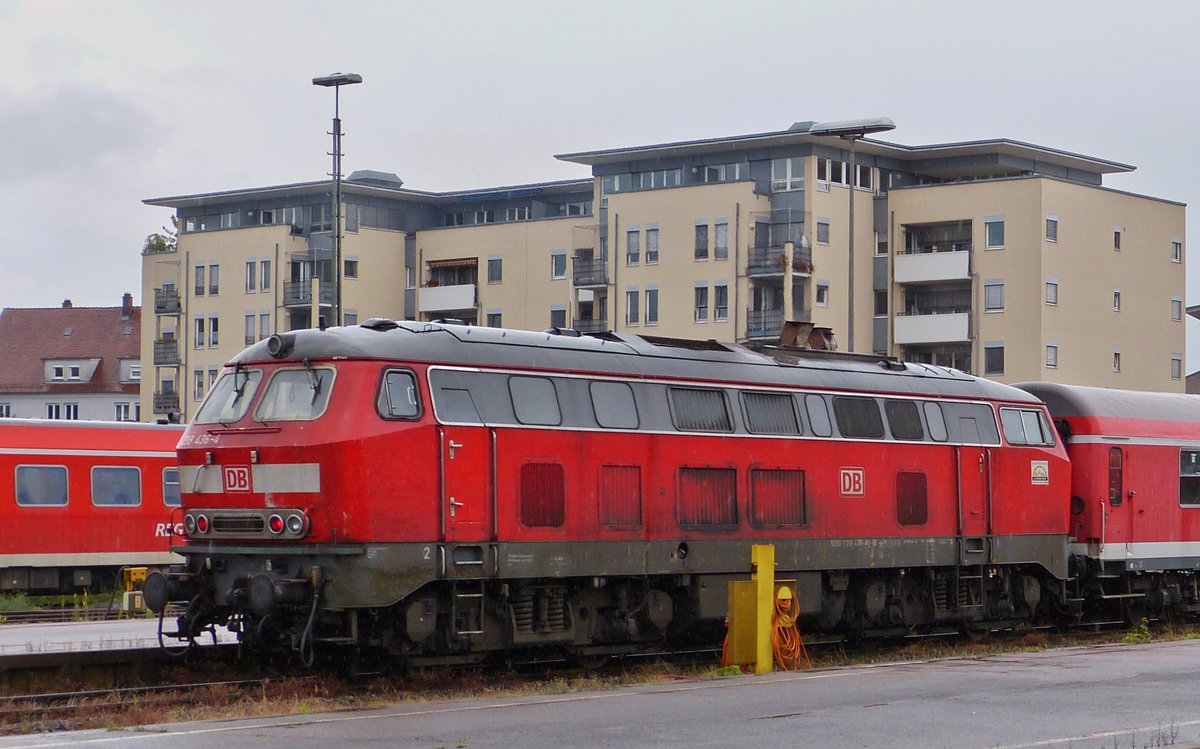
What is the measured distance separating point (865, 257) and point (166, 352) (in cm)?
4032

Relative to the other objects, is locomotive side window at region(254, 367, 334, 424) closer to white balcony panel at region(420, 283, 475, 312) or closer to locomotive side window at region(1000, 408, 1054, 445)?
locomotive side window at region(1000, 408, 1054, 445)

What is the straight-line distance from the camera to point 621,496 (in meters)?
20.6

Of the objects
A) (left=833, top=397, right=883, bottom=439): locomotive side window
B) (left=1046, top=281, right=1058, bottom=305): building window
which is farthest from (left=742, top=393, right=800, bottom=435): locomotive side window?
(left=1046, top=281, right=1058, bottom=305): building window

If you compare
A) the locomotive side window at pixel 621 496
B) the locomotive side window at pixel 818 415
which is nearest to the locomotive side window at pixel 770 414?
the locomotive side window at pixel 818 415

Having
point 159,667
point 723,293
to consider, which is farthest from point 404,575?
point 723,293

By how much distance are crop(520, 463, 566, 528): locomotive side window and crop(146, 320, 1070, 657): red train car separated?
3 cm

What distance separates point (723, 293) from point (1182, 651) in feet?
183

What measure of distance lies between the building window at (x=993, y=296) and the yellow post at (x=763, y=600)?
2260 inches

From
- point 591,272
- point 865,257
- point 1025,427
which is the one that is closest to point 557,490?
point 1025,427

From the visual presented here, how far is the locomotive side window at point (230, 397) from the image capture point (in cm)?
1906

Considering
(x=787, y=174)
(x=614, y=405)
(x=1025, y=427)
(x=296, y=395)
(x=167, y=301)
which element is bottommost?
(x=1025, y=427)

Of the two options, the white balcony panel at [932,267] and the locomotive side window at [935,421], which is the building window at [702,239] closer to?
the white balcony panel at [932,267]

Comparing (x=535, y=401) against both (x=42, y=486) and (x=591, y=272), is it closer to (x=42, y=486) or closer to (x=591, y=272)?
(x=42, y=486)

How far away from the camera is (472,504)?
18.9 meters
